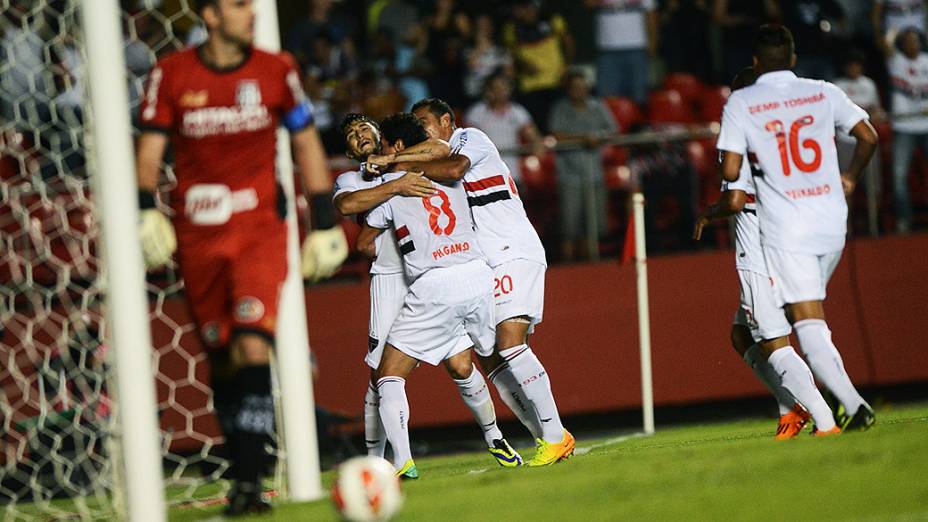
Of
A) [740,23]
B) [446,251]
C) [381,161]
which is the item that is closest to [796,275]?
[446,251]

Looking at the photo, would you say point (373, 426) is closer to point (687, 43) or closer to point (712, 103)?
point (712, 103)

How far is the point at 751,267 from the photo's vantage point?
24.4ft

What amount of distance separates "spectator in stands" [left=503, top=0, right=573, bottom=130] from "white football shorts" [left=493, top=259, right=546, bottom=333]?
5594 millimetres

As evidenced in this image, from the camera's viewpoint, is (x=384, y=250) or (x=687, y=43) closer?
(x=384, y=250)

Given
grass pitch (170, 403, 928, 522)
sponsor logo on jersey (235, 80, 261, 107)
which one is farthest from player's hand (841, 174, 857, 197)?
sponsor logo on jersey (235, 80, 261, 107)

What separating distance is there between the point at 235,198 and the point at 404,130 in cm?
275

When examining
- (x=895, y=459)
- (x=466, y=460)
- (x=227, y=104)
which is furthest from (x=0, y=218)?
(x=895, y=459)

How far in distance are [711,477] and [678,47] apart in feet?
33.6

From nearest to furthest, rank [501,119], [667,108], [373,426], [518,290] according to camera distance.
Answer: [518,290] → [373,426] → [501,119] → [667,108]

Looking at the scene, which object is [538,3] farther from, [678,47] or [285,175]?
[285,175]

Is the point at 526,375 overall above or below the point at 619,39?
below

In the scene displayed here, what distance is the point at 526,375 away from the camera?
813 centimetres

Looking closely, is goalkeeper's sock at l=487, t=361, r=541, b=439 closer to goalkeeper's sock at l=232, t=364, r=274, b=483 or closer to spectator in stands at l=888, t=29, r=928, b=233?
goalkeeper's sock at l=232, t=364, r=274, b=483

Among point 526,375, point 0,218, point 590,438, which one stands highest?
point 0,218
